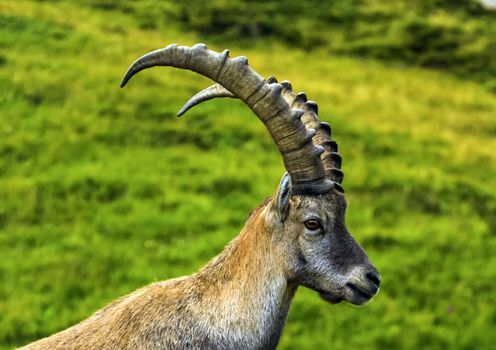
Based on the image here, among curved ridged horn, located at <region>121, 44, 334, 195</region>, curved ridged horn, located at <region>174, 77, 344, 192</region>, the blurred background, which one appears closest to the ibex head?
curved ridged horn, located at <region>121, 44, 334, 195</region>

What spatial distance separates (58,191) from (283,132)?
11431 mm

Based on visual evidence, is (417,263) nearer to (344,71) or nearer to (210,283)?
(210,283)

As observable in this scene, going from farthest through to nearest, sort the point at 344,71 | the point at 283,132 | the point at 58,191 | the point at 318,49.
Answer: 1. the point at 318,49
2. the point at 344,71
3. the point at 58,191
4. the point at 283,132

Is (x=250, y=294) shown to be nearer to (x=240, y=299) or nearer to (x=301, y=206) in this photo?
(x=240, y=299)

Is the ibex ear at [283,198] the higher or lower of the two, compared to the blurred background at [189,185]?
higher

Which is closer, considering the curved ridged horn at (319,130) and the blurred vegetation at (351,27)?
the curved ridged horn at (319,130)

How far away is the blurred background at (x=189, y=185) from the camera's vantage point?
504 inches

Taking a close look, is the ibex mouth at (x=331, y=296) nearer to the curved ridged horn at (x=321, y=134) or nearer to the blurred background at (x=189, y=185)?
the curved ridged horn at (x=321, y=134)

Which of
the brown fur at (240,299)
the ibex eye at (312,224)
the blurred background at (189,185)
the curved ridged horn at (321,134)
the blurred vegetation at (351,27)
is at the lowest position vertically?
the blurred vegetation at (351,27)

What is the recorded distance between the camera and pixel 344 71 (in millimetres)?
35438

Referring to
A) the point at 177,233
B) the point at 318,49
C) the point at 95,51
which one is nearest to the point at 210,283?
the point at 177,233

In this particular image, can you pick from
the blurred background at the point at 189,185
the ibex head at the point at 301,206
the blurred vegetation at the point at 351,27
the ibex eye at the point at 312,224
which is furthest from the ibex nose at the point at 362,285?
the blurred vegetation at the point at 351,27

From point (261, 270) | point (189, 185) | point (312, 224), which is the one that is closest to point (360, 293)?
point (312, 224)

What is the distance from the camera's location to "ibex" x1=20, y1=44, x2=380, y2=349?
206 inches
